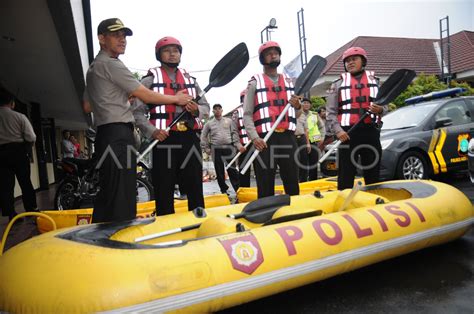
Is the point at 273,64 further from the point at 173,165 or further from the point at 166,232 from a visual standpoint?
the point at 166,232

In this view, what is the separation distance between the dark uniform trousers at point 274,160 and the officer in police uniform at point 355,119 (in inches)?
22.0

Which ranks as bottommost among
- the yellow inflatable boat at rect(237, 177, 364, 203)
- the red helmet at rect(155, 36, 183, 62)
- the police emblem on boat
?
the yellow inflatable boat at rect(237, 177, 364, 203)

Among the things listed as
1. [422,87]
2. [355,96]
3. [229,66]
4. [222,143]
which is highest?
[422,87]

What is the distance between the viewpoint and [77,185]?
224 inches

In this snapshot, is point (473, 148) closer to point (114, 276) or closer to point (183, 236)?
point (183, 236)

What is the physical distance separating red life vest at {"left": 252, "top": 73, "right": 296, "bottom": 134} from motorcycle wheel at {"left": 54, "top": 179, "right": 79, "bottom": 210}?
341 cm

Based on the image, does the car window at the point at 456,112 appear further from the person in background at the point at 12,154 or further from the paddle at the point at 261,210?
the person in background at the point at 12,154

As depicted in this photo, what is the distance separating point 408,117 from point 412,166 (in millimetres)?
1008

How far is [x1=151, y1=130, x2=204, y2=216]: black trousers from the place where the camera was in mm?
3229

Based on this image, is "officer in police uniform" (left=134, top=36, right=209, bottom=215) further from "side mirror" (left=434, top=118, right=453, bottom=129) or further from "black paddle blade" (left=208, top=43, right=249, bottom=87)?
"side mirror" (left=434, top=118, right=453, bottom=129)

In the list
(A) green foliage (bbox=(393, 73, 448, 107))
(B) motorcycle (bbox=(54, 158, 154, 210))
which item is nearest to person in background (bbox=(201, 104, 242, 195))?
(B) motorcycle (bbox=(54, 158, 154, 210))

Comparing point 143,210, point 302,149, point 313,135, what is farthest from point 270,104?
point 313,135

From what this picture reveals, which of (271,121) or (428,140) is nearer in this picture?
(271,121)

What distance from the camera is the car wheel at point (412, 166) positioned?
577 centimetres
